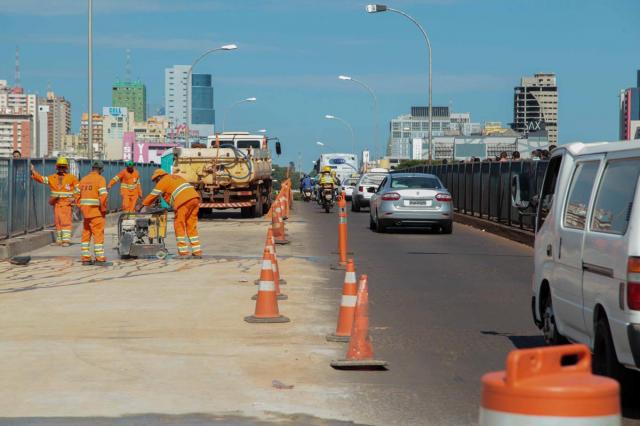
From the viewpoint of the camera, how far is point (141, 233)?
21.3 meters

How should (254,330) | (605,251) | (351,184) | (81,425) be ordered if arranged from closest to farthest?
(81,425)
(605,251)
(254,330)
(351,184)

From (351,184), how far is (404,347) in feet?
174

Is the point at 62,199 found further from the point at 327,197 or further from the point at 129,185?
the point at 327,197

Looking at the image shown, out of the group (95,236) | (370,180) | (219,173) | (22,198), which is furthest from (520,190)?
(370,180)

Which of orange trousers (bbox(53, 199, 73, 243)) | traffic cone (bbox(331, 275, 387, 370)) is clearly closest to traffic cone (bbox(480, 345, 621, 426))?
traffic cone (bbox(331, 275, 387, 370))

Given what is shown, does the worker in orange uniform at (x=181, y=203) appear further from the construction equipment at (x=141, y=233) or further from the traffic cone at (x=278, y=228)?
the traffic cone at (x=278, y=228)

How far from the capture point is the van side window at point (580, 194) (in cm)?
872

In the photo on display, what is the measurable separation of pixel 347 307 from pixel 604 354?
3.26 m

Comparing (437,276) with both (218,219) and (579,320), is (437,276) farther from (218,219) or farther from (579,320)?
(218,219)

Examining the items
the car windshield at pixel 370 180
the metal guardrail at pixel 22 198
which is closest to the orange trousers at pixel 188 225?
the metal guardrail at pixel 22 198

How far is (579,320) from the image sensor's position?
8562 millimetres

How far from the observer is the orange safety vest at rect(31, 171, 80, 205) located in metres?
25.4

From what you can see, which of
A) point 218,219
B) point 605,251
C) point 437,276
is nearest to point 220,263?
point 437,276

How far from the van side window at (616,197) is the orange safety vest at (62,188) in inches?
724
